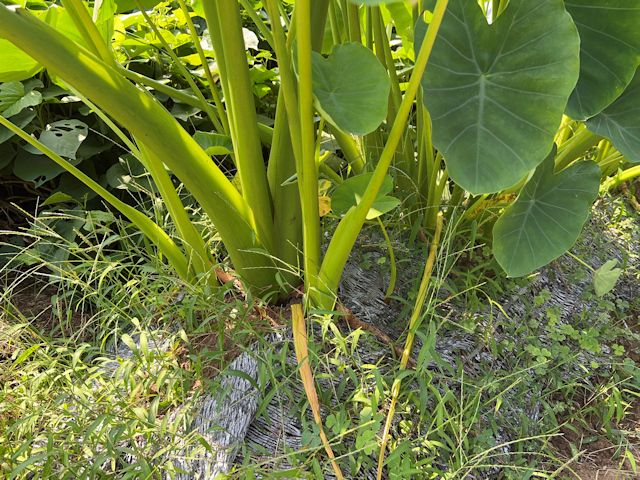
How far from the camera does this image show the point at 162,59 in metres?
1.97

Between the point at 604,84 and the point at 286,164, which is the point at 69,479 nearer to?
the point at 286,164

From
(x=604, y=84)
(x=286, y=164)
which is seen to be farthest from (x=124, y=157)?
(x=604, y=84)

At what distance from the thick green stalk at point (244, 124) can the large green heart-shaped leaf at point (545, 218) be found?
1.96 ft

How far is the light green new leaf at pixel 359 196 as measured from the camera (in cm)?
99

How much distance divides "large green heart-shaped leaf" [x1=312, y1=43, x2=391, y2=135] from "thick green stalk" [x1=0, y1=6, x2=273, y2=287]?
1.00ft

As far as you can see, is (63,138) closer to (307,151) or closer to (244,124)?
(244,124)

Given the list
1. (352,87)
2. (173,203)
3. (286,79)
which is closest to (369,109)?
(352,87)

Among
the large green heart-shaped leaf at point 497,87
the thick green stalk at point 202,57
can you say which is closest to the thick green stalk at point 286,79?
the large green heart-shaped leaf at point 497,87

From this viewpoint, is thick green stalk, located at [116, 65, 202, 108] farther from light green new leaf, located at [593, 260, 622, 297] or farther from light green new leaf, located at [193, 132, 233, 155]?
light green new leaf, located at [593, 260, 622, 297]

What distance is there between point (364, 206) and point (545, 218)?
1.74 feet

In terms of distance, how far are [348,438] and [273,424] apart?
17 cm

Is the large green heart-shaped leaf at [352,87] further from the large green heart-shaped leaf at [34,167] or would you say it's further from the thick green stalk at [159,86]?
the large green heart-shaped leaf at [34,167]

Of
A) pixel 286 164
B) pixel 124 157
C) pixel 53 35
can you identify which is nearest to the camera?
pixel 53 35

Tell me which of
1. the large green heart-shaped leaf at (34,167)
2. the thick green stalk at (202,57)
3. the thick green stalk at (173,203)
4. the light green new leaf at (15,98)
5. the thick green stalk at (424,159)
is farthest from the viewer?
the large green heart-shaped leaf at (34,167)
